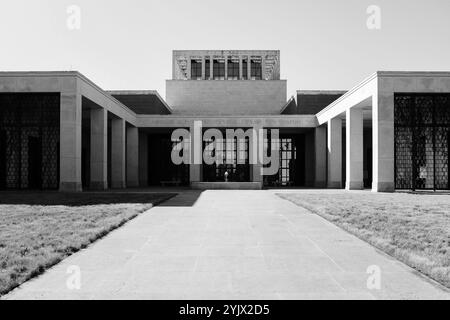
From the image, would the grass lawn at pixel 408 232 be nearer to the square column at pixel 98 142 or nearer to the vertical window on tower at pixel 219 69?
the square column at pixel 98 142

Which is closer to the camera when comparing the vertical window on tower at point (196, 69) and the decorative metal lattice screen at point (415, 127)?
the decorative metal lattice screen at point (415, 127)

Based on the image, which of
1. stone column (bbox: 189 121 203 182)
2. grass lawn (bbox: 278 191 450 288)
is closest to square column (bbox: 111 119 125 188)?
stone column (bbox: 189 121 203 182)

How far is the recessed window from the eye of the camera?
58.3 m

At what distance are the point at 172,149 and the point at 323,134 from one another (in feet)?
50.0

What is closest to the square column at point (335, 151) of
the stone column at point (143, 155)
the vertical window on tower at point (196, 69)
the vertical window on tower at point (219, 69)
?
the stone column at point (143, 155)

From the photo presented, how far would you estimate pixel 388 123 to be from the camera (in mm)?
26266

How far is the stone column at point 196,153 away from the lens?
3847cm

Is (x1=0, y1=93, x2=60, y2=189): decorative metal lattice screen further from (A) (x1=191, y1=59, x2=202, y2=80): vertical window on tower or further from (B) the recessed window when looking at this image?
(B) the recessed window

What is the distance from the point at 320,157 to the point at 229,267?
109 ft

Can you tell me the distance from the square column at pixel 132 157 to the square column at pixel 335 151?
17.1 metres

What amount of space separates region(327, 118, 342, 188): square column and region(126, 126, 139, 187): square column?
1709 cm
